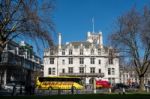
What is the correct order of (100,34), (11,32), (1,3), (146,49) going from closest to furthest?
1. (1,3)
2. (11,32)
3. (146,49)
4. (100,34)

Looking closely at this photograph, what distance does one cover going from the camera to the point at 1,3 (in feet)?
121

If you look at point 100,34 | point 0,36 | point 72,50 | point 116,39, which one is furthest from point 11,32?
point 100,34

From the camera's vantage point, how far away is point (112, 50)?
6488 cm

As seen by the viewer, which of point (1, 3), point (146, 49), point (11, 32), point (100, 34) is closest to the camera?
point (1, 3)

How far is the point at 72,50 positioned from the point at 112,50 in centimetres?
5449

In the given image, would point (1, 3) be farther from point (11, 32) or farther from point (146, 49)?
point (146, 49)

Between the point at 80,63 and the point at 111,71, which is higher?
the point at 80,63

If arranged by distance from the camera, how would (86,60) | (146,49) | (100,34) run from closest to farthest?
(146,49) → (86,60) → (100,34)

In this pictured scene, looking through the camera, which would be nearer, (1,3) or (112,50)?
(1,3)

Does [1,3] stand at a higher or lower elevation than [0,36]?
higher

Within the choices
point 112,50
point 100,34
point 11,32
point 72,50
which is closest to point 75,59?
point 72,50

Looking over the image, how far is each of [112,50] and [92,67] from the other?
54267 mm

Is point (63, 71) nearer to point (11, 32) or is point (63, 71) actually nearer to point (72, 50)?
point (72, 50)

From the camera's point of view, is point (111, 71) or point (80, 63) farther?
point (80, 63)
